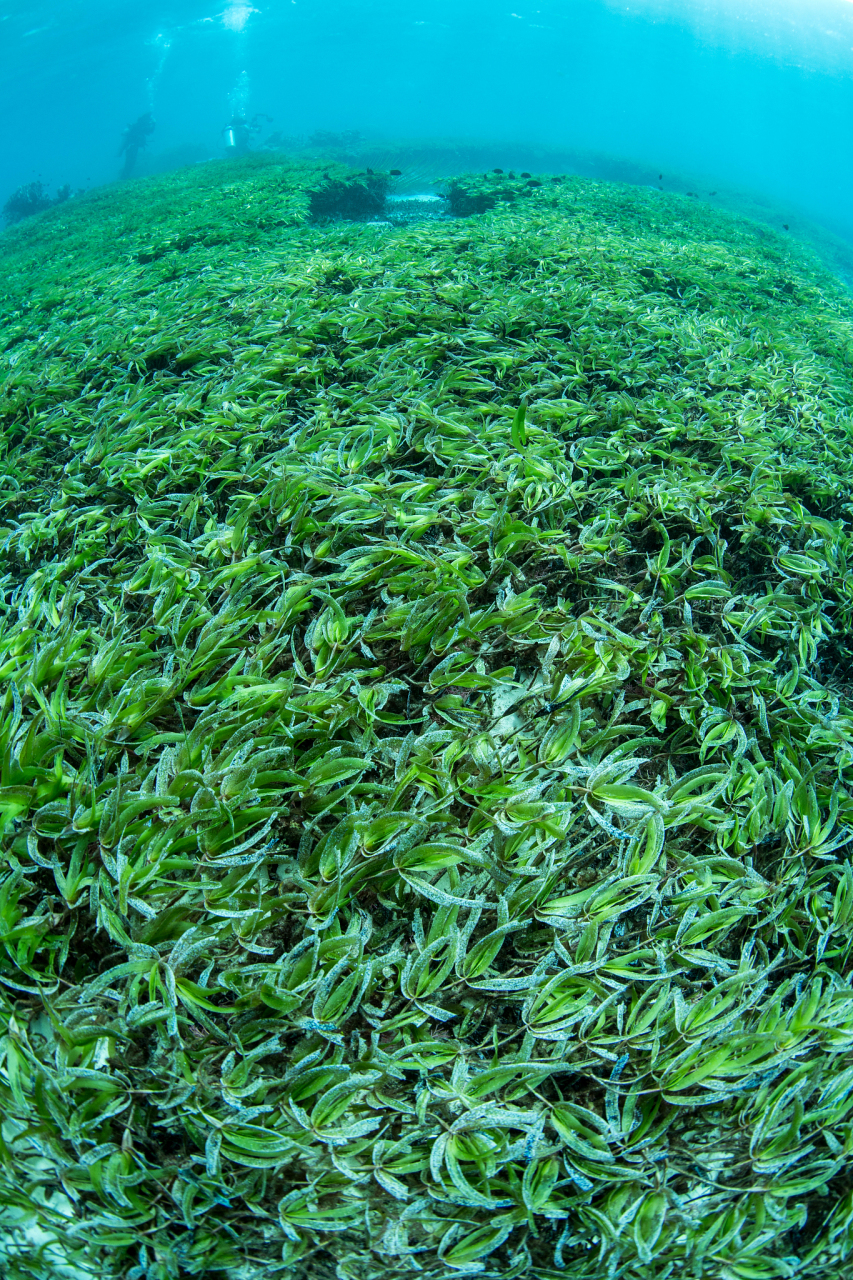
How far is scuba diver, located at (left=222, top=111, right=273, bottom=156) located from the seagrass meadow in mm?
38746

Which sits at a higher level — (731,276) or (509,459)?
(731,276)

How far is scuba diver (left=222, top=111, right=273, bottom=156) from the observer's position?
33397mm

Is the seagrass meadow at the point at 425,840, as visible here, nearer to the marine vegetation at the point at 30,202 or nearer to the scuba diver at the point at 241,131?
the marine vegetation at the point at 30,202

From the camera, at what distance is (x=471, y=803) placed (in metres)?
1.70

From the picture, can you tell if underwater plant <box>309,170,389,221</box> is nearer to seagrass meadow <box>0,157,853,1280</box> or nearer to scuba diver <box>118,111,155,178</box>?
seagrass meadow <box>0,157,853,1280</box>

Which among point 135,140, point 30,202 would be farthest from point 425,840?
point 135,140

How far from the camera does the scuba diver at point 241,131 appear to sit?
110 ft

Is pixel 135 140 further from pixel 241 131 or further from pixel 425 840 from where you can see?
pixel 425 840

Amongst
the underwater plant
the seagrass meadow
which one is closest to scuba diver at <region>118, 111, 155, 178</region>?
the underwater plant

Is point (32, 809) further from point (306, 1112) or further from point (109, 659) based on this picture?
point (306, 1112)

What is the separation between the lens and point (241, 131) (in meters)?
37.1

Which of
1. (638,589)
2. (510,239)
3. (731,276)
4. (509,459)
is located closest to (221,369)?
(509,459)

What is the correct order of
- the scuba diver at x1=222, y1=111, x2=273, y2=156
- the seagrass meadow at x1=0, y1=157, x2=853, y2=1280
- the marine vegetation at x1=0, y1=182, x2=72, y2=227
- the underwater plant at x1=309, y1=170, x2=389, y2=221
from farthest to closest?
the scuba diver at x1=222, y1=111, x2=273, y2=156 < the marine vegetation at x1=0, y1=182, x2=72, y2=227 < the underwater plant at x1=309, y1=170, x2=389, y2=221 < the seagrass meadow at x1=0, y1=157, x2=853, y2=1280

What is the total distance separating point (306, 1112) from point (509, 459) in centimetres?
245
